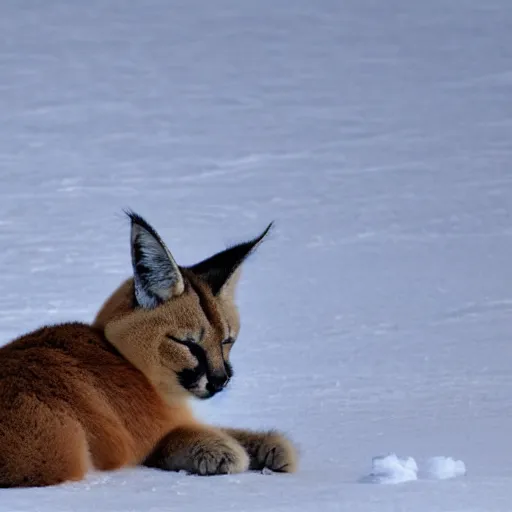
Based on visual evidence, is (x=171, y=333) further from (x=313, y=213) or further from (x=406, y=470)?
(x=313, y=213)

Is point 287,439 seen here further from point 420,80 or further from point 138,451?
point 420,80

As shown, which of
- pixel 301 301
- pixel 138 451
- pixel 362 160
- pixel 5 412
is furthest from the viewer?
pixel 362 160

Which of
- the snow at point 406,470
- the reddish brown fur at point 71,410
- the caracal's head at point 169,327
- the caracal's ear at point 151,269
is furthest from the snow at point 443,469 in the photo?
the caracal's ear at point 151,269

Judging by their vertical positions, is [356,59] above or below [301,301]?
above

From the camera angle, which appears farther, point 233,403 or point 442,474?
point 233,403

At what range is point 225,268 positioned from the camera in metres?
5.69

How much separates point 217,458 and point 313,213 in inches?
296

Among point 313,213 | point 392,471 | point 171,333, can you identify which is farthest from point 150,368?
point 313,213

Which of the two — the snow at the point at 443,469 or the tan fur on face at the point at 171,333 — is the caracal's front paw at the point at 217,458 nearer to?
the tan fur on face at the point at 171,333

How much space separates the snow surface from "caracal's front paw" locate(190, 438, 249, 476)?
119 millimetres

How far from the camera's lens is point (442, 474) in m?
5.43

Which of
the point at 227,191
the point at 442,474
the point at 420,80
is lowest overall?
the point at 442,474

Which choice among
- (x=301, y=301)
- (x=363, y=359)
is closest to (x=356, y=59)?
(x=301, y=301)

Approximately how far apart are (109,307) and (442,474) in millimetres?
1419
